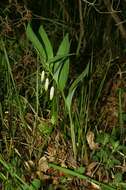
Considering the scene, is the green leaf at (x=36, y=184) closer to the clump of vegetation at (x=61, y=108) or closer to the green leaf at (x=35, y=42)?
the clump of vegetation at (x=61, y=108)

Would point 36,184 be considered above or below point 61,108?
below

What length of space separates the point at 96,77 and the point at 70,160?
0.39 metres

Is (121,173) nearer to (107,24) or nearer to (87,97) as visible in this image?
(87,97)

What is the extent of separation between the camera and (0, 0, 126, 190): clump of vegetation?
2.02 m

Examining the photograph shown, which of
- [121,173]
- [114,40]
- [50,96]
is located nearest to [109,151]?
[121,173]

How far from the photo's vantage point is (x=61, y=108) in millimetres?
2189

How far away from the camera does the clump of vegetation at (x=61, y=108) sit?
6.64 ft

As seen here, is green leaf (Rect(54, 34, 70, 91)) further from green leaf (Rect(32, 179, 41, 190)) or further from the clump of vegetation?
green leaf (Rect(32, 179, 41, 190))

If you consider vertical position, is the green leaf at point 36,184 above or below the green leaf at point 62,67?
below

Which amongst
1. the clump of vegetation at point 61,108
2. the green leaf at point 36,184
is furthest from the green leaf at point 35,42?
the green leaf at point 36,184

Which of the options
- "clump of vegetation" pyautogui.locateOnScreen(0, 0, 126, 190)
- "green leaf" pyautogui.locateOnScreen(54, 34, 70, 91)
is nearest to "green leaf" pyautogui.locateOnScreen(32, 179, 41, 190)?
"clump of vegetation" pyautogui.locateOnScreen(0, 0, 126, 190)

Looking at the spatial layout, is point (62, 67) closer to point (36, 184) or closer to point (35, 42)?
point (35, 42)

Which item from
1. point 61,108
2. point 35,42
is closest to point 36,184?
point 61,108

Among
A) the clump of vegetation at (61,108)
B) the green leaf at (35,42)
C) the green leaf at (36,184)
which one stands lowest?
the green leaf at (36,184)
